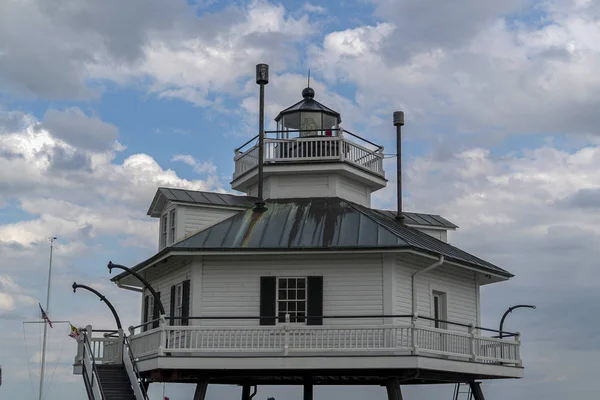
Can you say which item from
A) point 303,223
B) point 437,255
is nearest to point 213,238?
point 303,223

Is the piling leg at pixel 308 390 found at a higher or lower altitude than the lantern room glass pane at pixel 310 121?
lower

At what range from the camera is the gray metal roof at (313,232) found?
1092 inches

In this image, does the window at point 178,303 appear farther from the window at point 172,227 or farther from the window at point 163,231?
Answer: the window at point 163,231

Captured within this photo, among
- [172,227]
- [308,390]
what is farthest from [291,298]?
[172,227]

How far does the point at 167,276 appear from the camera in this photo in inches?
1213

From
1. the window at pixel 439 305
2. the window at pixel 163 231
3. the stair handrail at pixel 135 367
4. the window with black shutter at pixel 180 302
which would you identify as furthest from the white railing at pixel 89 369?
the window at pixel 439 305

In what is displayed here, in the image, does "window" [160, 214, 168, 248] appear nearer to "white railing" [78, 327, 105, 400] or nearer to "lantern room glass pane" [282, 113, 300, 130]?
"white railing" [78, 327, 105, 400]

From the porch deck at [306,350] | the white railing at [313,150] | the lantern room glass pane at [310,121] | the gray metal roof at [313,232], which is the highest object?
the lantern room glass pane at [310,121]

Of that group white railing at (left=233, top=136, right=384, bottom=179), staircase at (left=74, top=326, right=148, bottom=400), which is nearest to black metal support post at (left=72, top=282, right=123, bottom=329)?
staircase at (left=74, top=326, right=148, bottom=400)

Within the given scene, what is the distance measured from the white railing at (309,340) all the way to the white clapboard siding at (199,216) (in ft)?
15.9

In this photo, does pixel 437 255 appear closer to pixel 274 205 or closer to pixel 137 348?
pixel 274 205

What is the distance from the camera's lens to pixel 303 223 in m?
29.7

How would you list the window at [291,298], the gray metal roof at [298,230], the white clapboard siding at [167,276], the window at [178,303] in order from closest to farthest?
the window at [291,298]
the gray metal roof at [298,230]
the window at [178,303]
the white clapboard siding at [167,276]

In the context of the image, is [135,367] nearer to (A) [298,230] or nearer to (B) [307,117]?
(A) [298,230]
